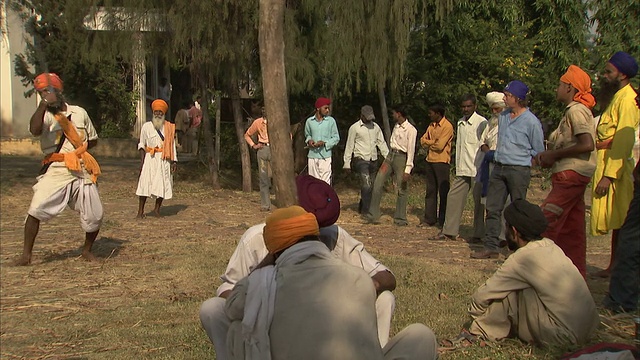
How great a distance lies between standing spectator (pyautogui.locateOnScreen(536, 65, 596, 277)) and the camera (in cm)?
636

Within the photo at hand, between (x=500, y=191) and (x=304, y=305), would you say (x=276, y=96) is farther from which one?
(x=304, y=305)

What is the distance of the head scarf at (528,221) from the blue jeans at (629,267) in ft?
3.69

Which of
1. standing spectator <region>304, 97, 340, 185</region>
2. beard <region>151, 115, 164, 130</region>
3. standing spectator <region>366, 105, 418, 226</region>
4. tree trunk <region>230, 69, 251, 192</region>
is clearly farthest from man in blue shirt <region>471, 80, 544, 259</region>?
tree trunk <region>230, 69, 251, 192</region>

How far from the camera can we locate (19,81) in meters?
24.6

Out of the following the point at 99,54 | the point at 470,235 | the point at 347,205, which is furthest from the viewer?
the point at 99,54

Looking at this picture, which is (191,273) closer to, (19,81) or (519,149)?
(519,149)

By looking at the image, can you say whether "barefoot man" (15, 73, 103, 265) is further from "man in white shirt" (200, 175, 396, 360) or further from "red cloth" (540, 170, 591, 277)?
"red cloth" (540, 170, 591, 277)

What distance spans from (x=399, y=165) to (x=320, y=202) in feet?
25.8

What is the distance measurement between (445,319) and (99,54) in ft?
Result: 38.6

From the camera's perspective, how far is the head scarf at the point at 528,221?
5083 millimetres

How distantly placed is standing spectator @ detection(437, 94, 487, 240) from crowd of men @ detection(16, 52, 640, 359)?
0.06ft

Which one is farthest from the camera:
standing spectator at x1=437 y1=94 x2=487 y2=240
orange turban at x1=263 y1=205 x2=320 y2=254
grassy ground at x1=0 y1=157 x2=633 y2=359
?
standing spectator at x1=437 y1=94 x2=487 y2=240

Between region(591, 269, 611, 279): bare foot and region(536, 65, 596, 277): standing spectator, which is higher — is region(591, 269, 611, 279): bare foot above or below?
below

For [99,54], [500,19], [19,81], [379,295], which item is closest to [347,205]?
[99,54]
